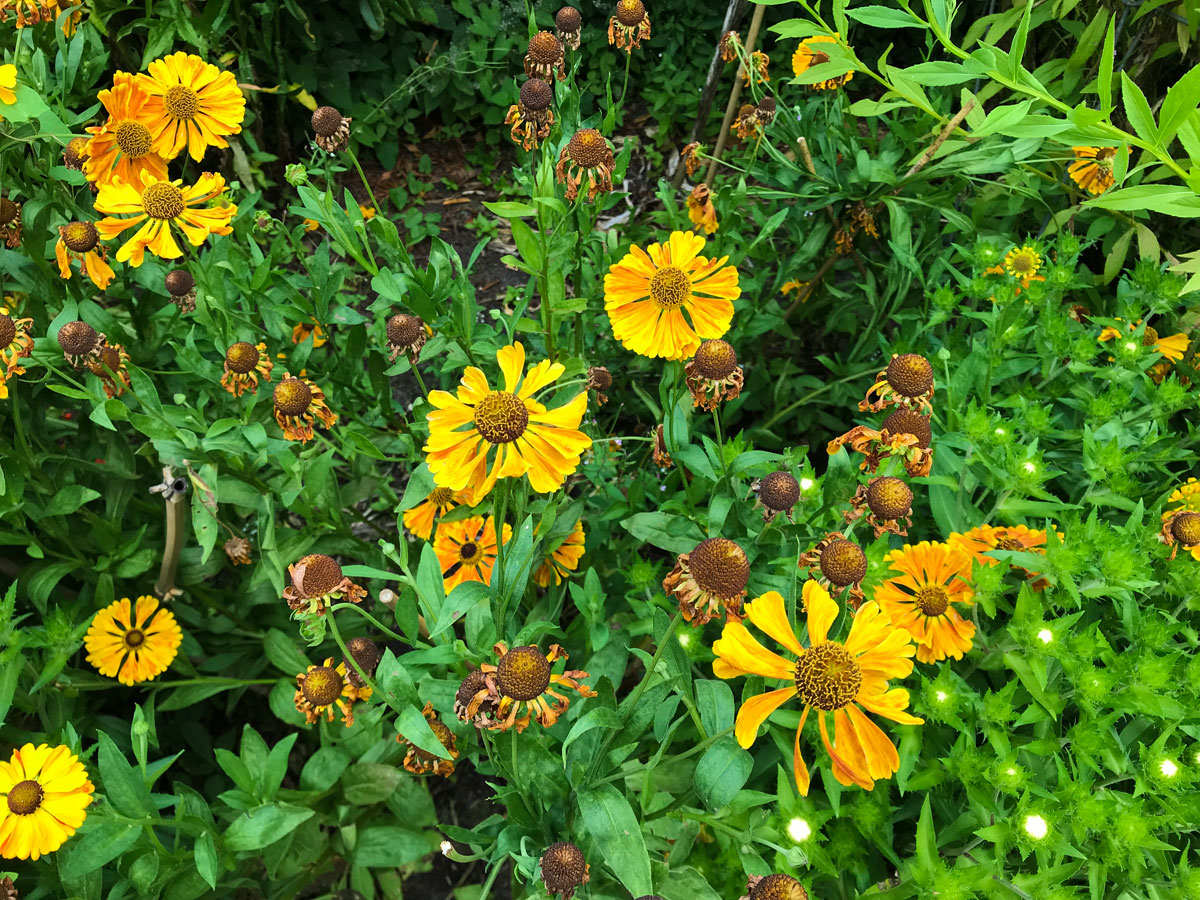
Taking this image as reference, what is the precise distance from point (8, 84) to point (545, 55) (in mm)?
829

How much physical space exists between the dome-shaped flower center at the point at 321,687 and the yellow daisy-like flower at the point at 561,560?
422mm

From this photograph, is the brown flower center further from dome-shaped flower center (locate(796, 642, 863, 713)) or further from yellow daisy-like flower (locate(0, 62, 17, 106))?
dome-shaped flower center (locate(796, 642, 863, 713))

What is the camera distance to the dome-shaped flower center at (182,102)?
1.51 metres

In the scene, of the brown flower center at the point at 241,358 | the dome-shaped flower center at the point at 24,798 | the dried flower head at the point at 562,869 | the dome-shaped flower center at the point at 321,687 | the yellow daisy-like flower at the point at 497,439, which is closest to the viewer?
the dried flower head at the point at 562,869

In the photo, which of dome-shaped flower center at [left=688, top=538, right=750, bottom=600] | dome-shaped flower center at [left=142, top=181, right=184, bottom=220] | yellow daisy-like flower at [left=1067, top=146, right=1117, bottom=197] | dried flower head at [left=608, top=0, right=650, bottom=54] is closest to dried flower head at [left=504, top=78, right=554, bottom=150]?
dried flower head at [left=608, top=0, right=650, bottom=54]

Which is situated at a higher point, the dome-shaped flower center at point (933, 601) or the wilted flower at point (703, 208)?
the wilted flower at point (703, 208)

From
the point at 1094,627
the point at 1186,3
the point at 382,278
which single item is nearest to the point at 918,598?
the point at 1094,627

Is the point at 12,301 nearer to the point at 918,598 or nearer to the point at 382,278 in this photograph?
the point at 382,278

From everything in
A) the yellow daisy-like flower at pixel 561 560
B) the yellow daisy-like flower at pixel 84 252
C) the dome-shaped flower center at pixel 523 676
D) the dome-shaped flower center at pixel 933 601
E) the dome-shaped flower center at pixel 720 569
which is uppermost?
the yellow daisy-like flower at pixel 84 252

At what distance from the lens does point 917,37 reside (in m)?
3.11

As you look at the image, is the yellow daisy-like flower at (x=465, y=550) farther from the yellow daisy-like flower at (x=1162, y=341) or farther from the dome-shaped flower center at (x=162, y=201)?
the yellow daisy-like flower at (x=1162, y=341)

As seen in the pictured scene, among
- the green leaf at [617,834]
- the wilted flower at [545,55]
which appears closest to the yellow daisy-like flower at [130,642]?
the green leaf at [617,834]

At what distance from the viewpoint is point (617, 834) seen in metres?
0.88

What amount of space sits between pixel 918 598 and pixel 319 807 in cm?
122
